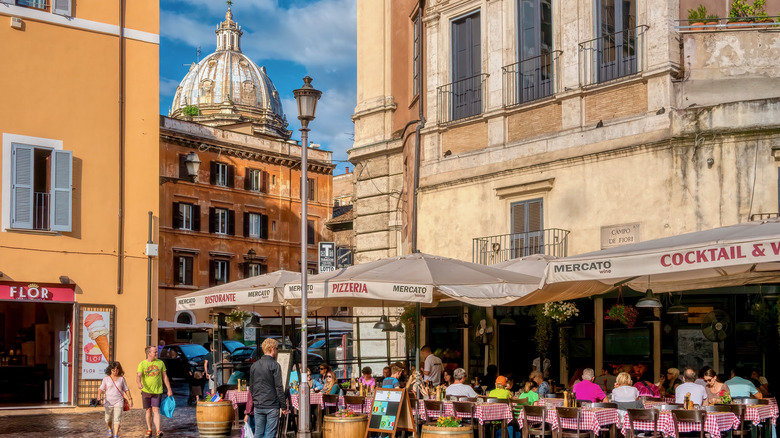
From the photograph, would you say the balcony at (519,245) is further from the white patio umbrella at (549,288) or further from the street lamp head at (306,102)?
the street lamp head at (306,102)

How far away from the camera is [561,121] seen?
68.7ft

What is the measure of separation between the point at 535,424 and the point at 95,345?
466 inches

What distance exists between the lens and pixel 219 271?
60344mm

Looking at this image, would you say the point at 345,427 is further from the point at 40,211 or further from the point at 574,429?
the point at 40,211

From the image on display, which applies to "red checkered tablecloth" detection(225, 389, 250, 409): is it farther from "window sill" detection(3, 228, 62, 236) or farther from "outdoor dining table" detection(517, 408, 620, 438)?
"window sill" detection(3, 228, 62, 236)

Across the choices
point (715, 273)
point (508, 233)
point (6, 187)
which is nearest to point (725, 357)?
point (715, 273)

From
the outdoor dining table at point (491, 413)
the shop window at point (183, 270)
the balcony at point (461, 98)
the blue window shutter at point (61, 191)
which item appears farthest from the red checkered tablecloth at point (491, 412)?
the shop window at point (183, 270)

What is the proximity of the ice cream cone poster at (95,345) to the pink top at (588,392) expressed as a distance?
11691mm

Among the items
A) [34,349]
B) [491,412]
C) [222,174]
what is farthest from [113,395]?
[222,174]

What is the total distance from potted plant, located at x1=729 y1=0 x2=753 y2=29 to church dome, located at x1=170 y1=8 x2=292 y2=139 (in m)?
71.0

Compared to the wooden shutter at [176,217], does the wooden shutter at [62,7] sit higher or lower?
higher

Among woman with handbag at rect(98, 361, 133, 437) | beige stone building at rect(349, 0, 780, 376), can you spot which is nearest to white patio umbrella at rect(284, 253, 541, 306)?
woman with handbag at rect(98, 361, 133, 437)

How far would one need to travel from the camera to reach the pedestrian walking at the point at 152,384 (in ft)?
54.7

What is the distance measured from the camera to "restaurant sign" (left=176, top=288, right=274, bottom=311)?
58.5ft
